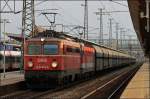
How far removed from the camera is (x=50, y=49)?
27.0 m

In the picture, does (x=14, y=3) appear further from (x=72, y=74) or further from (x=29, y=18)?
(x=72, y=74)

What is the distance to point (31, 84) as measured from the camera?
26.9 m

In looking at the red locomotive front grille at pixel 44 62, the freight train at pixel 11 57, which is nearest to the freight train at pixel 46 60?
the red locomotive front grille at pixel 44 62

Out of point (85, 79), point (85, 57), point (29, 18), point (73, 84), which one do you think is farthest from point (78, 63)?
point (29, 18)

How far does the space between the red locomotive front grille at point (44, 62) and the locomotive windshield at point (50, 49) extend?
0.86 ft

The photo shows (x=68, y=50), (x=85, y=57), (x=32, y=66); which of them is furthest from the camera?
(x=85, y=57)

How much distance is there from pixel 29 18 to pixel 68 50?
11666 millimetres

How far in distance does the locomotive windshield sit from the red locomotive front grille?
0.26 m

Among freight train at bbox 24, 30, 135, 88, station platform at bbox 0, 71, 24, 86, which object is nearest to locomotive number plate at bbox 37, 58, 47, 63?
freight train at bbox 24, 30, 135, 88

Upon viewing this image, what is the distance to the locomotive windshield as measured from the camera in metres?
26.9

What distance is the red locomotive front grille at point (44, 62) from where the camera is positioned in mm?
26500

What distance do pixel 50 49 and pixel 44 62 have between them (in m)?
0.87

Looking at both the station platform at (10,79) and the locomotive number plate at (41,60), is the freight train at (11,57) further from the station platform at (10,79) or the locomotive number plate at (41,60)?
the locomotive number plate at (41,60)

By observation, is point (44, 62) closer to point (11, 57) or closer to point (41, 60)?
point (41, 60)
